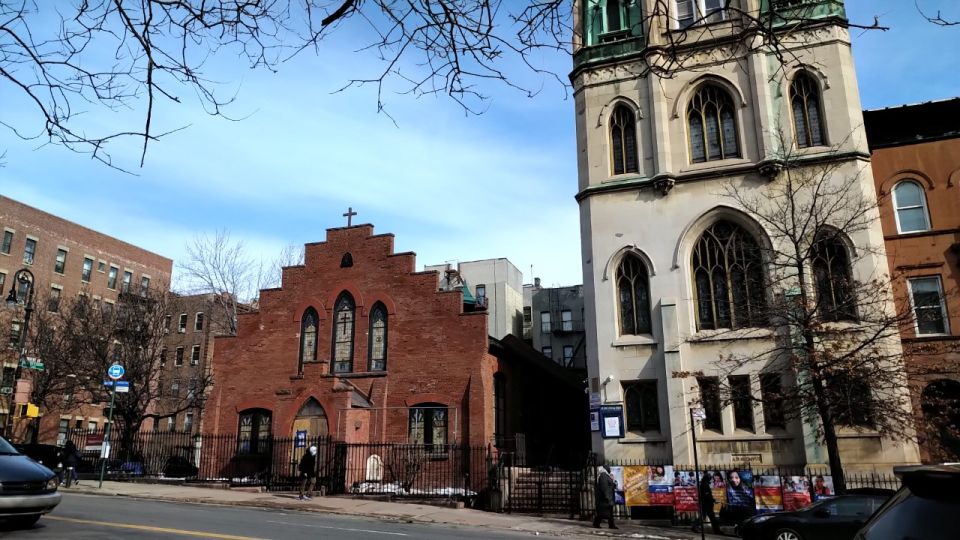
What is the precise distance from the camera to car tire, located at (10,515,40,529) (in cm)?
1067

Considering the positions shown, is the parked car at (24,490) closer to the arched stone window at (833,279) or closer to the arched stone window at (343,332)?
the arched stone window at (833,279)

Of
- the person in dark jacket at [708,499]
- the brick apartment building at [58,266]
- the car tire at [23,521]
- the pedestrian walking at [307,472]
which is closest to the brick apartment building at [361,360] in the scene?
the pedestrian walking at [307,472]

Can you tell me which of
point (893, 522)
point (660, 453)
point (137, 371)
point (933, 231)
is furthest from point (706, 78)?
point (137, 371)

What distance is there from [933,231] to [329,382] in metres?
22.3

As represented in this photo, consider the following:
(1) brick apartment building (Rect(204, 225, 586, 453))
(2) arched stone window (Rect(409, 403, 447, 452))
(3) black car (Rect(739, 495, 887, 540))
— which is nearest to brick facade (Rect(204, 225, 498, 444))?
(1) brick apartment building (Rect(204, 225, 586, 453))

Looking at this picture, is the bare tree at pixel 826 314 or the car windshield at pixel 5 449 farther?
the bare tree at pixel 826 314

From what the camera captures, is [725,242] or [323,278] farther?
[323,278]

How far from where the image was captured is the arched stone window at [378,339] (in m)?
28.5

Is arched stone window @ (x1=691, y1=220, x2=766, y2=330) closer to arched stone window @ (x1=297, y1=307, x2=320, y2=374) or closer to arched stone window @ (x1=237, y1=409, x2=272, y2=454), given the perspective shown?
arched stone window @ (x1=297, y1=307, x2=320, y2=374)

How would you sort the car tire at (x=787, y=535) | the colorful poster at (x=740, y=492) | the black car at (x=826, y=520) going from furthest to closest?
the colorful poster at (x=740, y=492), the car tire at (x=787, y=535), the black car at (x=826, y=520)

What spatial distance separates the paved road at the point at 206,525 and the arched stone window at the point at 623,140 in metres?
14.6

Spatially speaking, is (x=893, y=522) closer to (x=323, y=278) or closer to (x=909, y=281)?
(x=909, y=281)

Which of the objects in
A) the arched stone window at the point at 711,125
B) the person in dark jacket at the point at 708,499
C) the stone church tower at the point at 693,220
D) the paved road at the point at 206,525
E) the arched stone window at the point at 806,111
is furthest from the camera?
the arched stone window at the point at 711,125

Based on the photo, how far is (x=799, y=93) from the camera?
23.6 meters
